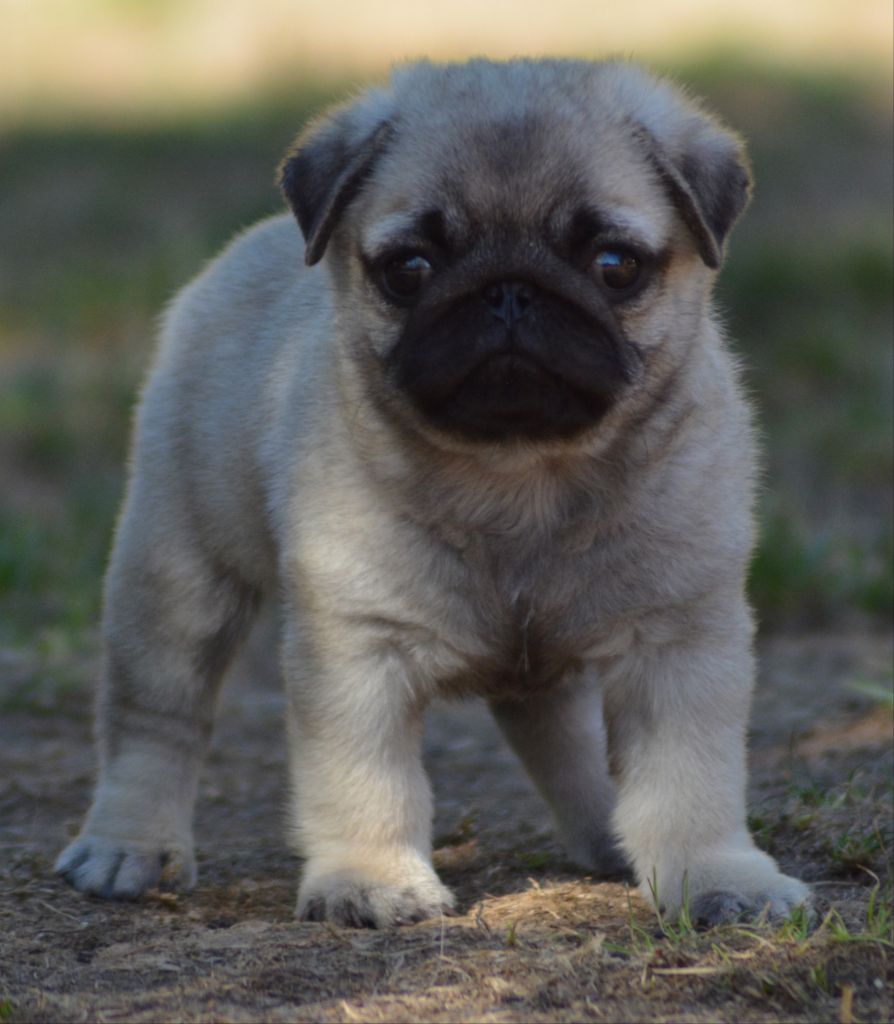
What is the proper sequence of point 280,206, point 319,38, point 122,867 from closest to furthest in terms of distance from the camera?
point 122,867 → point 280,206 → point 319,38

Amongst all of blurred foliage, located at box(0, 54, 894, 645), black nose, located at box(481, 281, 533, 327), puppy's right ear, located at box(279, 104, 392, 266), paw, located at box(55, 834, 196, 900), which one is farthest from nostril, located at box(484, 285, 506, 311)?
blurred foliage, located at box(0, 54, 894, 645)

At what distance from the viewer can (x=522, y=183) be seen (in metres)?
3.94

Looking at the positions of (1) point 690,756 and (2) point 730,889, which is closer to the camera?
(2) point 730,889

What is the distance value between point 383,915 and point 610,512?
3.43ft

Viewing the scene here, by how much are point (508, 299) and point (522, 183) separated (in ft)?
0.87

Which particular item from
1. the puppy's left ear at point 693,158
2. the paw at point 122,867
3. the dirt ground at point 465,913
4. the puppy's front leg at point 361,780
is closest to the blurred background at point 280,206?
the dirt ground at point 465,913

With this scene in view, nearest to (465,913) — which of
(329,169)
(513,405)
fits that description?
(513,405)

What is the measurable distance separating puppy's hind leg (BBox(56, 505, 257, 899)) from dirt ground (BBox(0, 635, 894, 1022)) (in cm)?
22

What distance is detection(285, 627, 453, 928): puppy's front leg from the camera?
4.07 meters

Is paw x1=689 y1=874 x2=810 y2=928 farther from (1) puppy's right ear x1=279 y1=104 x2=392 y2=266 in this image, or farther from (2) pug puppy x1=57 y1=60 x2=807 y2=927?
(1) puppy's right ear x1=279 y1=104 x2=392 y2=266

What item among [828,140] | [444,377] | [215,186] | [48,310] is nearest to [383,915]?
[444,377]

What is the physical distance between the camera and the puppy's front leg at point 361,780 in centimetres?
407

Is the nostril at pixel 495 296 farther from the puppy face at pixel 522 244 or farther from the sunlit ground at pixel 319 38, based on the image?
the sunlit ground at pixel 319 38

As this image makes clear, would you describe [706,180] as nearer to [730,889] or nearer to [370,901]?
[730,889]
